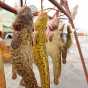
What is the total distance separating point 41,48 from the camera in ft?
3.01

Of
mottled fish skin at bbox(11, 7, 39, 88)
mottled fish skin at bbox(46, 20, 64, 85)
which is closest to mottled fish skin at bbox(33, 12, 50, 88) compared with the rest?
mottled fish skin at bbox(11, 7, 39, 88)

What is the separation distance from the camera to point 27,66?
85cm

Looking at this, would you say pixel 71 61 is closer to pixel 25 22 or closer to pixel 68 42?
pixel 68 42

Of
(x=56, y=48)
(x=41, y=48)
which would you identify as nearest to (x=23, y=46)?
(x=41, y=48)

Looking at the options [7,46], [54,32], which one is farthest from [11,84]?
[7,46]

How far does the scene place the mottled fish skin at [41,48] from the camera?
2.93ft

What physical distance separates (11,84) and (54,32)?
0.62 m

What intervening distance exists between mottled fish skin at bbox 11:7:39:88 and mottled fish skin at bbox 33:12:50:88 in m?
0.05

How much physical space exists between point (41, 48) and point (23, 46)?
10 cm

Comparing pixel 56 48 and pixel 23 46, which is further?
pixel 56 48

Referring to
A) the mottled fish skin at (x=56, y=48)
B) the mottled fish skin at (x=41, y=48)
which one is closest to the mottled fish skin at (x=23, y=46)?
the mottled fish skin at (x=41, y=48)

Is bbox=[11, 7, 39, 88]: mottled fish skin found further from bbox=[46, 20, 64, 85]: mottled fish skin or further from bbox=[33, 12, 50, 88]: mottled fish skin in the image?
bbox=[46, 20, 64, 85]: mottled fish skin

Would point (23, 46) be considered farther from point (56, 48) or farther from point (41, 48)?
point (56, 48)

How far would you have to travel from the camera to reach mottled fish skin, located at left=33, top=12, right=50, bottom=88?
89cm
